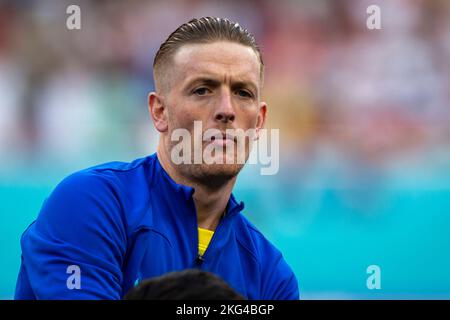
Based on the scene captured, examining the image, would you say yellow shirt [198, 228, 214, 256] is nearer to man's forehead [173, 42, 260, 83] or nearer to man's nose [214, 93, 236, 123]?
man's nose [214, 93, 236, 123]

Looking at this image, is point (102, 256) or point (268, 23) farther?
point (268, 23)

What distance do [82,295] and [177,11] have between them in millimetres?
3113

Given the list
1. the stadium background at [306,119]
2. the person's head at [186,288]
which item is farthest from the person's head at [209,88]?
the stadium background at [306,119]

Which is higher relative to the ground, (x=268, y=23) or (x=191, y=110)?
(x=268, y=23)

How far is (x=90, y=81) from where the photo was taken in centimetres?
462

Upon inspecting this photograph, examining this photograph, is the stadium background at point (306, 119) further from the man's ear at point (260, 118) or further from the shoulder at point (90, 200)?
the shoulder at point (90, 200)

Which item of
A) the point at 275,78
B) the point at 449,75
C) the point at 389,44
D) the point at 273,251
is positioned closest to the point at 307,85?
the point at 275,78

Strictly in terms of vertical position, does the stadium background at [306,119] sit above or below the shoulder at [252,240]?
above

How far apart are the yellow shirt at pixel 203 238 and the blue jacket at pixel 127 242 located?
1 cm

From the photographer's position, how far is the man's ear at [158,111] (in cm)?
226

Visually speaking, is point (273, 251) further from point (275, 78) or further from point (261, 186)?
point (275, 78)

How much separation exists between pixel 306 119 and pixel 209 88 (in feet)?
8.31

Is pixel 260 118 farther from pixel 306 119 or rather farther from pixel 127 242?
pixel 306 119

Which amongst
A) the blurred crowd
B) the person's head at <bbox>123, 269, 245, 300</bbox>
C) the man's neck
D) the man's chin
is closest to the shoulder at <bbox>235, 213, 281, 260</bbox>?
the man's neck
